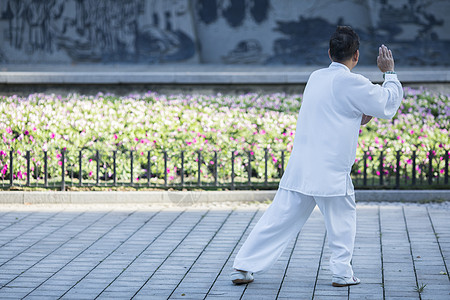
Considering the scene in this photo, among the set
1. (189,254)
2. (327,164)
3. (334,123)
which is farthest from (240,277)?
(334,123)

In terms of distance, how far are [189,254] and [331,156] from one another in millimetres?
1910

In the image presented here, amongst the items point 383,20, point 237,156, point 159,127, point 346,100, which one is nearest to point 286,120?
point 237,156

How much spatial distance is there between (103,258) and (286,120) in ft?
15.8

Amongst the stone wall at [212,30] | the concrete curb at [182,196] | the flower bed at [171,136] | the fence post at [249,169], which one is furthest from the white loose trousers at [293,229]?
the stone wall at [212,30]

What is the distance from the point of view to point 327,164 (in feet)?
15.6

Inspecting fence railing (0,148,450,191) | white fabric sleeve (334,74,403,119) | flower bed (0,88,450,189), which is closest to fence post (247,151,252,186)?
fence railing (0,148,450,191)

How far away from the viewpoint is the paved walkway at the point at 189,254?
4996 millimetres

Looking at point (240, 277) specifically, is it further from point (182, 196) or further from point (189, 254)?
point (182, 196)

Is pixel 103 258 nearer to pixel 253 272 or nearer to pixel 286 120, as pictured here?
pixel 253 272

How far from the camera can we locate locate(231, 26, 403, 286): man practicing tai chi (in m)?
4.69

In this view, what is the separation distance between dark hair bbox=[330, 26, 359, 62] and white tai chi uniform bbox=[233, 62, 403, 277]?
0.07 m

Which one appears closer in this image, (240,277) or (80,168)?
(240,277)

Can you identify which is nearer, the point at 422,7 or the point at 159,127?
the point at 159,127

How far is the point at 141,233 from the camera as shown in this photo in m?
7.00
